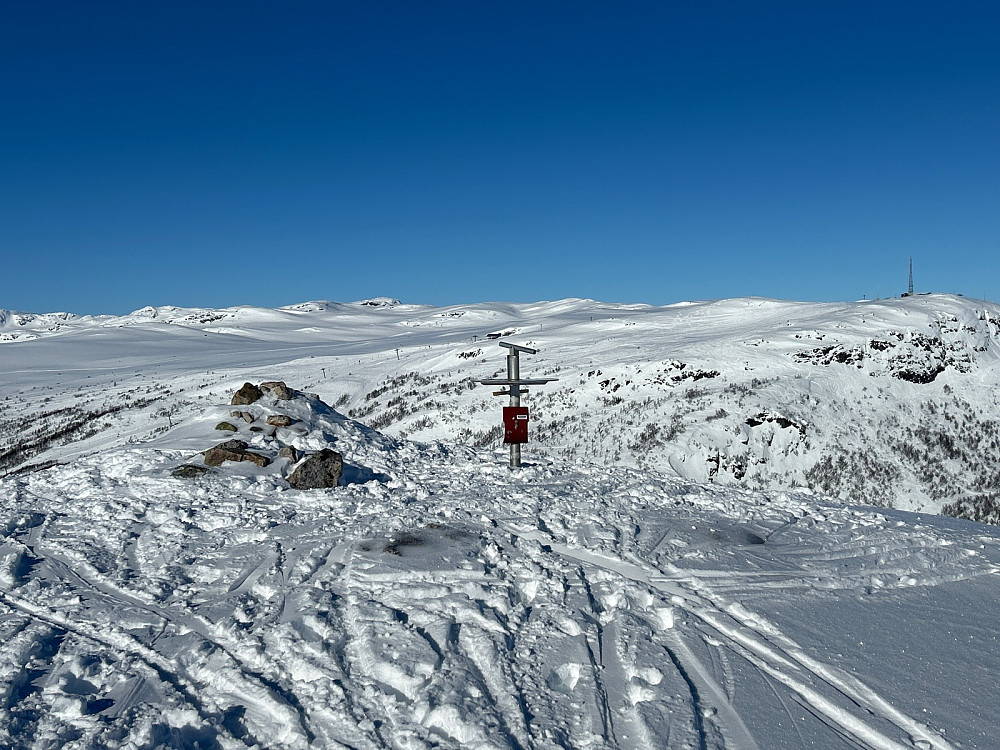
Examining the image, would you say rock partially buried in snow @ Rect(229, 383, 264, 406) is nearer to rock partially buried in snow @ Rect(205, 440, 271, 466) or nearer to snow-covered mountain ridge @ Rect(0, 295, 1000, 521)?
rock partially buried in snow @ Rect(205, 440, 271, 466)

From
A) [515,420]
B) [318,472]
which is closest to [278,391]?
[318,472]

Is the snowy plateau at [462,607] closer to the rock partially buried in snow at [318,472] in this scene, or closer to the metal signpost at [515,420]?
the rock partially buried in snow at [318,472]

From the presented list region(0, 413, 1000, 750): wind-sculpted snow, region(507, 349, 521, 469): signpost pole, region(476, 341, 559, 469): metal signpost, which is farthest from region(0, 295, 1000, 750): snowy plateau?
region(476, 341, 559, 469): metal signpost

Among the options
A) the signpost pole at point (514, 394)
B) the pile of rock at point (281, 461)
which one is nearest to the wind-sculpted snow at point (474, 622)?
the pile of rock at point (281, 461)

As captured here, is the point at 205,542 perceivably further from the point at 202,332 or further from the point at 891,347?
the point at 202,332

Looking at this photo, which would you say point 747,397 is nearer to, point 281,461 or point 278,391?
point 278,391
